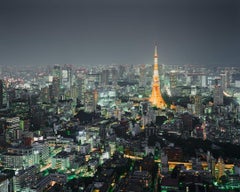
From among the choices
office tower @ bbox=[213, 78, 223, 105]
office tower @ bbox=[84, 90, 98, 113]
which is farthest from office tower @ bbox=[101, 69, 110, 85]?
office tower @ bbox=[213, 78, 223, 105]

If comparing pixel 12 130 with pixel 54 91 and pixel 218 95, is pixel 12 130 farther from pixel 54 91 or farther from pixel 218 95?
pixel 218 95

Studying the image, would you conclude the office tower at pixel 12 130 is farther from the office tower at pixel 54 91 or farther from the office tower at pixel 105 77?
the office tower at pixel 105 77

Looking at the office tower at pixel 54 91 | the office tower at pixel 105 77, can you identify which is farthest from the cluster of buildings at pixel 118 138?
the office tower at pixel 105 77

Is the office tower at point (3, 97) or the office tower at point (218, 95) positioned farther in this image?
the office tower at point (218, 95)

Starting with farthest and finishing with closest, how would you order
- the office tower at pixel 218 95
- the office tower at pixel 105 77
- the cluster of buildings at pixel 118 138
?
the office tower at pixel 105 77 < the office tower at pixel 218 95 < the cluster of buildings at pixel 118 138

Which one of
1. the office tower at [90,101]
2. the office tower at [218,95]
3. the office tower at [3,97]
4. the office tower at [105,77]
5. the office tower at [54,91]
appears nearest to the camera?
the office tower at [3,97]

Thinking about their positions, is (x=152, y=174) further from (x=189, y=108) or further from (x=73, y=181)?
(x=189, y=108)

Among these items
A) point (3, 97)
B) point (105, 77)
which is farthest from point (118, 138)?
point (105, 77)

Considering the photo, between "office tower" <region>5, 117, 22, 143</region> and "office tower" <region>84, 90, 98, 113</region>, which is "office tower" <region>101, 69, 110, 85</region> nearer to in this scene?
"office tower" <region>84, 90, 98, 113</region>
